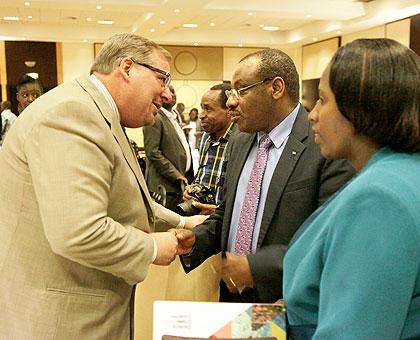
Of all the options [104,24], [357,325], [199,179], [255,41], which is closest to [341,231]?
[357,325]

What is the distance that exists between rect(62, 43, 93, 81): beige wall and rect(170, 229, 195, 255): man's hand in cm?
1512

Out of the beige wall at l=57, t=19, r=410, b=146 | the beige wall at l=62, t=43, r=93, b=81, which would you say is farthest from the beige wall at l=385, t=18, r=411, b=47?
the beige wall at l=62, t=43, r=93, b=81

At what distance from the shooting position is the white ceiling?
10.4 m

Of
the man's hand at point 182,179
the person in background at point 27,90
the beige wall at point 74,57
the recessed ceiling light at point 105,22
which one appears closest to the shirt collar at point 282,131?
the man's hand at point 182,179

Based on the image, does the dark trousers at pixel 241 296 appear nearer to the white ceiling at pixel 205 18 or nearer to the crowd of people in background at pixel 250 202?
the crowd of people in background at pixel 250 202

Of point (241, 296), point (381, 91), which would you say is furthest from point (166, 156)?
point (381, 91)

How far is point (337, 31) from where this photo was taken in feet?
43.6

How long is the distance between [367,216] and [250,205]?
0.97 meters

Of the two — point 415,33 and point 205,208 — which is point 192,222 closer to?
point 205,208

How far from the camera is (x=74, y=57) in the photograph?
1631cm

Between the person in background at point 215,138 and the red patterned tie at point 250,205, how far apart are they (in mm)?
1527

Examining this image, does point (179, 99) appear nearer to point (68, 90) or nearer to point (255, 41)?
point (255, 41)

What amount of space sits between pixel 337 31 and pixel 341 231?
43.3 feet

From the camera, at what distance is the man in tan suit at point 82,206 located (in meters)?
1.38
